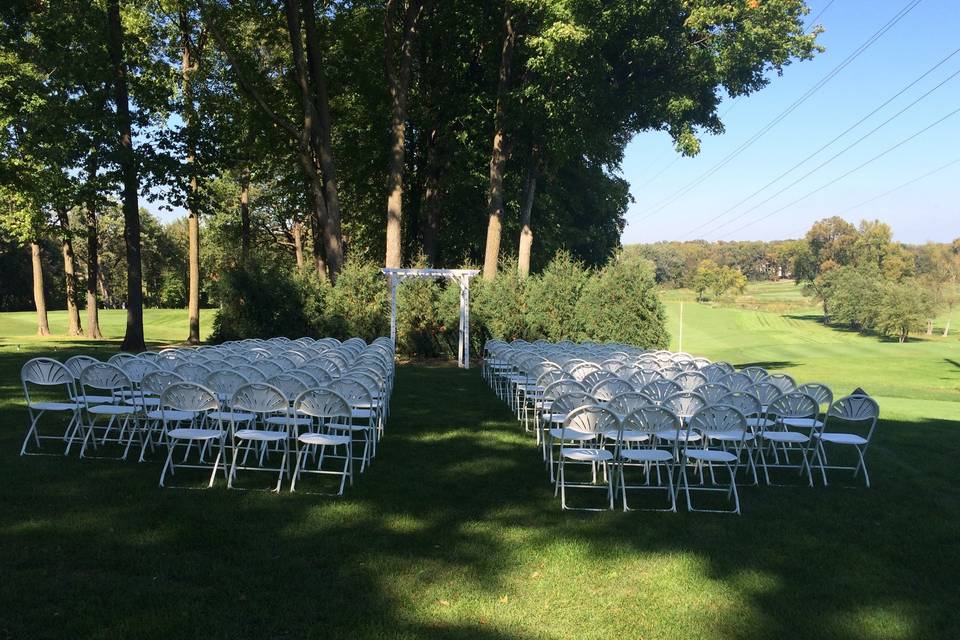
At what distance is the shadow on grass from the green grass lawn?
2cm

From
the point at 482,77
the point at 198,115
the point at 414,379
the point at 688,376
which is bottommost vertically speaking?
the point at 414,379

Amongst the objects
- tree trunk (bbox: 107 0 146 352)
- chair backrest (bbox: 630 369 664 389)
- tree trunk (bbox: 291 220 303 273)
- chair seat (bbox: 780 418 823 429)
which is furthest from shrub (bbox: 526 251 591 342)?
tree trunk (bbox: 291 220 303 273)

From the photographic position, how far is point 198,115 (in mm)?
25922

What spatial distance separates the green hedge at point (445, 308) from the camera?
23.5 m

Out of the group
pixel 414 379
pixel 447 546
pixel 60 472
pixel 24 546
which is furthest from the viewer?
pixel 414 379

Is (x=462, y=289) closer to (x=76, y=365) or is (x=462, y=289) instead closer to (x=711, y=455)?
(x=76, y=365)

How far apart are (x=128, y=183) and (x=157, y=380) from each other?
50.8 feet

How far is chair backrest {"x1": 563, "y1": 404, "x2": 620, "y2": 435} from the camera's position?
20.6ft

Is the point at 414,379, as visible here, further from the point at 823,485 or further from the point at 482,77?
the point at 482,77

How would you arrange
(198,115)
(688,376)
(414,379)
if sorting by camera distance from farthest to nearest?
(198,115) < (414,379) < (688,376)

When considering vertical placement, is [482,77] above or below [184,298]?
above

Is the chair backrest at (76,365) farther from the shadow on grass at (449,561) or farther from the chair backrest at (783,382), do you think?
the chair backrest at (783,382)

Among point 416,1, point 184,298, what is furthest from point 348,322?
point 184,298

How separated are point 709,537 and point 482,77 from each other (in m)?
25.9
